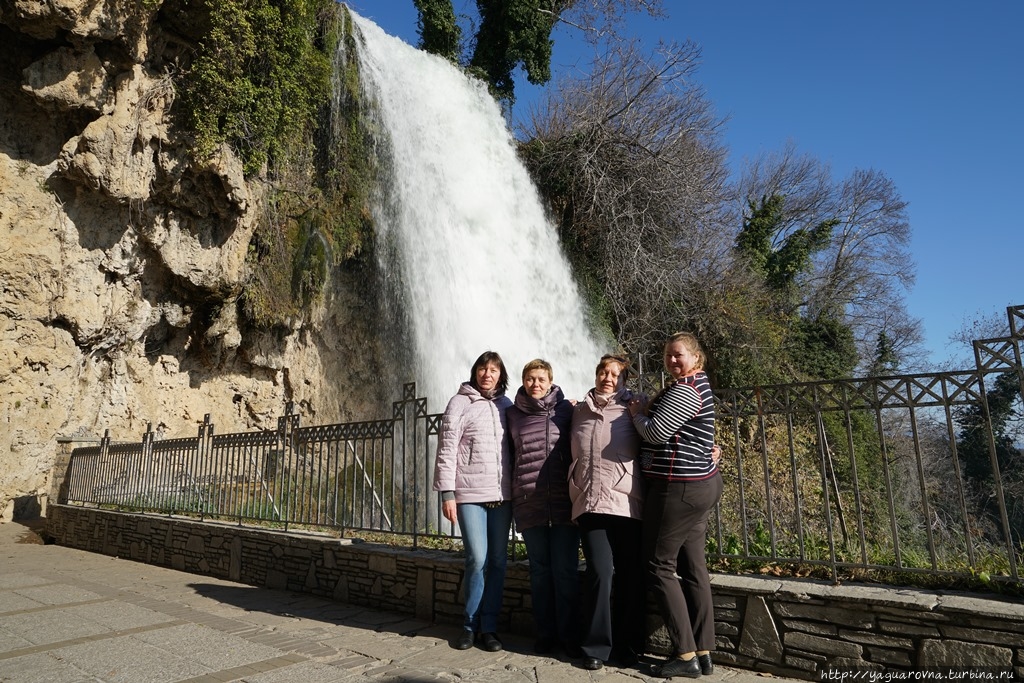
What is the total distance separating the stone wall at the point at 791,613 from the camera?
9.61 feet

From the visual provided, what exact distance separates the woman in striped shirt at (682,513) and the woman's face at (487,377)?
1207 mm

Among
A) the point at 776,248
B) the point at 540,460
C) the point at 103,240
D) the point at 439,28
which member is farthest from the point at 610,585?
the point at 776,248

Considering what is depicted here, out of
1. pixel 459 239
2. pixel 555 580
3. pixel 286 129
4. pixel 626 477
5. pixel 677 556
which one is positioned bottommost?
pixel 555 580

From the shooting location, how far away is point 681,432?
Result: 3.47 meters

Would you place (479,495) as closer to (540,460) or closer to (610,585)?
(540,460)

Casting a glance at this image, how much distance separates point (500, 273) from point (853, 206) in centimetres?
1990

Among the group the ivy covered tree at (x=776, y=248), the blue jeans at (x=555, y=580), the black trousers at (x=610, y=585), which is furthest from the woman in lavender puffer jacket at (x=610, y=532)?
the ivy covered tree at (x=776, y=248)

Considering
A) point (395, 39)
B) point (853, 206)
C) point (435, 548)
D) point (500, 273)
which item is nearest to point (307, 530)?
point (435, 548)

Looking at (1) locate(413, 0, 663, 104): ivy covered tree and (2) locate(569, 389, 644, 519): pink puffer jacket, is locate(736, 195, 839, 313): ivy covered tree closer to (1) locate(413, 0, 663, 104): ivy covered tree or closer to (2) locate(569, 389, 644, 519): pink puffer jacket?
(1) locate(413, 0, 663, 104): ivy covered tree

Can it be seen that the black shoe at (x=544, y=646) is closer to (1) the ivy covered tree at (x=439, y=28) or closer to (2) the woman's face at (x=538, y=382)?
(2) the woman's face at (x=538, y=382)

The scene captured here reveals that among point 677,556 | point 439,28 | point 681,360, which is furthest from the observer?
point 439,28

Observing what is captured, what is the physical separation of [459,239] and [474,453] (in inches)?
429

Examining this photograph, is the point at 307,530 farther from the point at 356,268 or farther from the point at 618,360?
the point at 356,268

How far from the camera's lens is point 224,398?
1536cm
